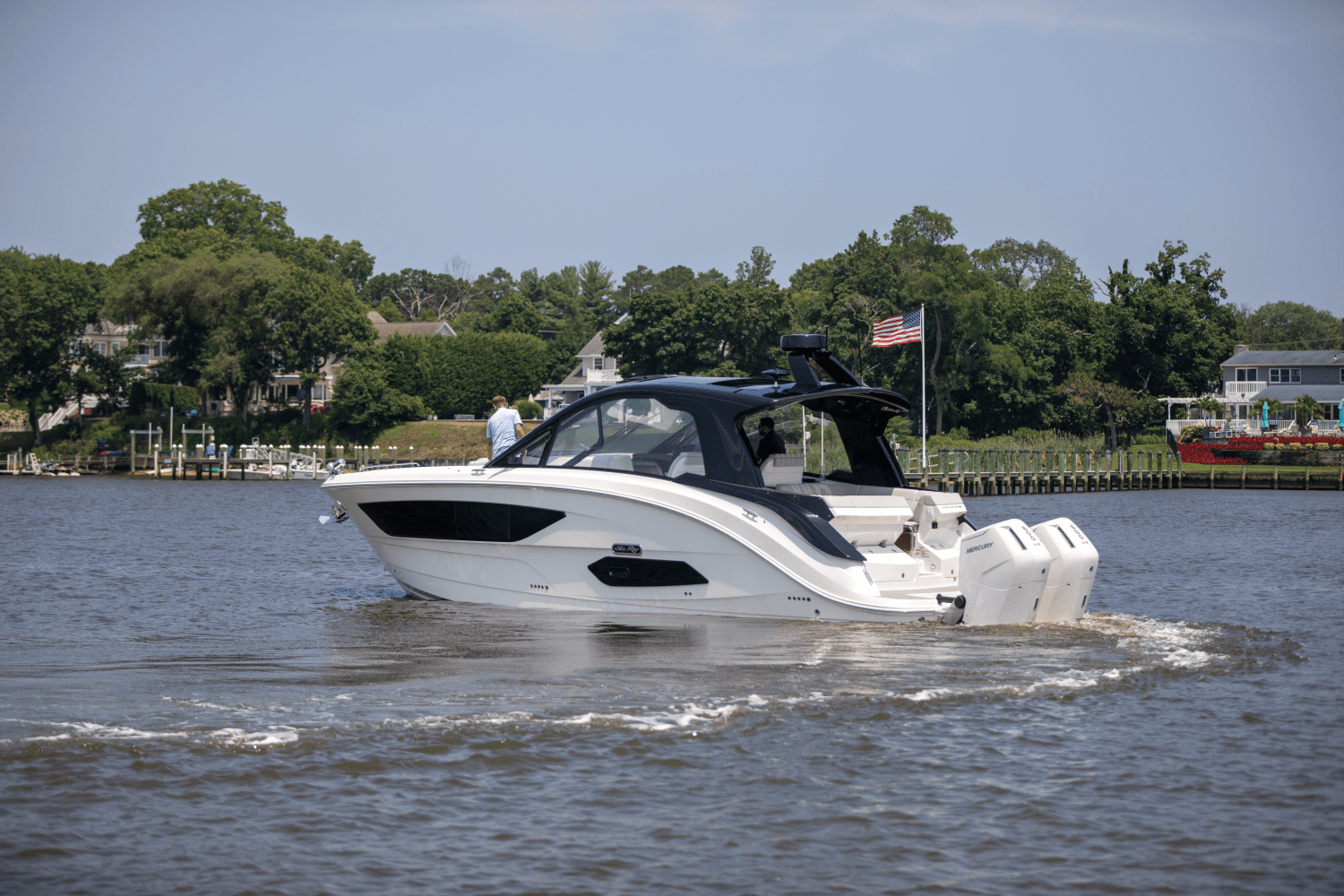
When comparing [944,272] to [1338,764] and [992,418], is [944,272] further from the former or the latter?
[1338,764]

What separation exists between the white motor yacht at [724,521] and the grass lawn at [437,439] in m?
58.4

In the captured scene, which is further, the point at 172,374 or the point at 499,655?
the point at 172,374

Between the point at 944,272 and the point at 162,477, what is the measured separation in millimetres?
41975

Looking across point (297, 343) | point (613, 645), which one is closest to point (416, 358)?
point (297, 343)

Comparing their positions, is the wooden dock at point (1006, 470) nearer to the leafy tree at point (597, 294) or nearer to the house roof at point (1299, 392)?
the house roof at point (1299, 392)

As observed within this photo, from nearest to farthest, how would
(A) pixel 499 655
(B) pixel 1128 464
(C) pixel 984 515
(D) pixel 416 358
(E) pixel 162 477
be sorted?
(A) pixel 499 655, (C) pixel 984 515, (B) pixel 1128 464, (E) pixel 162 477, (D) pixel 416 358

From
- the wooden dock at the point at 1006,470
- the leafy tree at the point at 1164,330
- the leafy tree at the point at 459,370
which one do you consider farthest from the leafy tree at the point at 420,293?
the leafy tree at the point at 1164,330

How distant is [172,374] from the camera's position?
7369 cm

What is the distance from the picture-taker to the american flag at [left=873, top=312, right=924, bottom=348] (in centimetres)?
3372

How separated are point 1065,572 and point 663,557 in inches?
128

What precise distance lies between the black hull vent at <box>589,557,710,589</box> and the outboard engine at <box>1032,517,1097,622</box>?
2.76 metres

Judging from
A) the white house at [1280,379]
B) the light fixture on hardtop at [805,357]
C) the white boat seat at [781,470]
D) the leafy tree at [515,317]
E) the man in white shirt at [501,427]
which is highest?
the leafy tree at [515,317]

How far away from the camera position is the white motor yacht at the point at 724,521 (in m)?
10.1

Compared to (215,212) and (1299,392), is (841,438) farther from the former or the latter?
(215,212)
